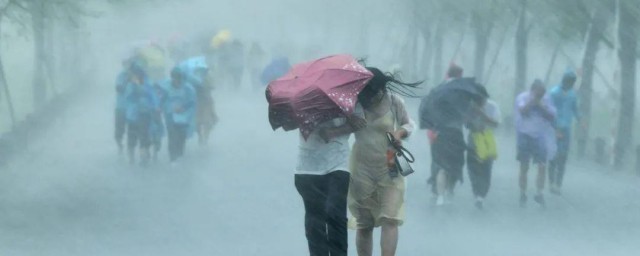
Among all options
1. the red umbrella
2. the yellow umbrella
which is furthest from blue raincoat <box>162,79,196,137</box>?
the yellow umbrella

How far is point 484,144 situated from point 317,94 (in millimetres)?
6528

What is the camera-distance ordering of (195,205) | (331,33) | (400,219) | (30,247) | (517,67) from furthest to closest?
(331,33) → (517,67) → (195,205) → (30,247) → (400,219)

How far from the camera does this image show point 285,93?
6684 millimetres

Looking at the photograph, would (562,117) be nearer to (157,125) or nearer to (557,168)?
(557,168)

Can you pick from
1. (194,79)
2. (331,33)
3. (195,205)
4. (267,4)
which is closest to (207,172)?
(194,79)

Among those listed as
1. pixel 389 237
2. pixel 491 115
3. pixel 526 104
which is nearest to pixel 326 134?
pixel 389 237

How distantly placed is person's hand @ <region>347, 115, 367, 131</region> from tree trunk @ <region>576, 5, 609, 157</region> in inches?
567

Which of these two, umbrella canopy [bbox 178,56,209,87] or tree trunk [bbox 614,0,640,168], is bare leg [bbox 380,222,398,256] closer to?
umbrella canopy [bbox 178,56,209,87]

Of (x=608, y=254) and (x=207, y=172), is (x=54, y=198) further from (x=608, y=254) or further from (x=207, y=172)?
(x=608, y=254)

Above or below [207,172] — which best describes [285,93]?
above

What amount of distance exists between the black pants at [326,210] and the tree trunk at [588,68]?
47.4 ft

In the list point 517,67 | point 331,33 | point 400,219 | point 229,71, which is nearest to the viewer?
point 400,219

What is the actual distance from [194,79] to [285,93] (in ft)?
36.0

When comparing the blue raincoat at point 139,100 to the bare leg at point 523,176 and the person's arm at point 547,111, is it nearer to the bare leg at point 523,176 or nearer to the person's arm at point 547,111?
the bare leg at point 523,176
